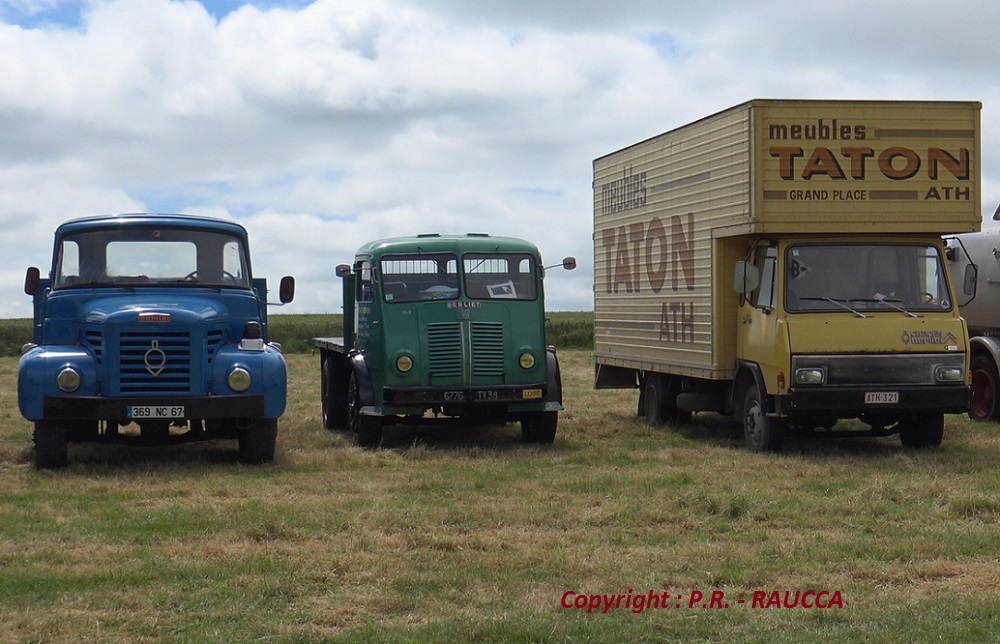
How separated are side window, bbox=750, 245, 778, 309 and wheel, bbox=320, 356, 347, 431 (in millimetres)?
6074

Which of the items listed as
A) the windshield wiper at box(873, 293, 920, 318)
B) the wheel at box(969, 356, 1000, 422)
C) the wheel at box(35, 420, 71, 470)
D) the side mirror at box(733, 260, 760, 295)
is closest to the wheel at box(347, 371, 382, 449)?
the wheel at box(35, 420, 71, 470)

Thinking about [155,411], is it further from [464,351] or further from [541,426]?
[541,426]

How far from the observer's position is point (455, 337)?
1545 cm

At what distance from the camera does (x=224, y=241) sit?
14875mm

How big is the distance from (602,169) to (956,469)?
8.26 meters

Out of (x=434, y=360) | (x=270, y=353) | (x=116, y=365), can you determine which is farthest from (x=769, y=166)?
(x=116, y=365)

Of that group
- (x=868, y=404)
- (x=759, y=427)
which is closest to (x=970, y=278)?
(x=868, y=404)

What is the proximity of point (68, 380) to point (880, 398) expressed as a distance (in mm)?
8187

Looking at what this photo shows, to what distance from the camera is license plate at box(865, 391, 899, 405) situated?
46.0ft

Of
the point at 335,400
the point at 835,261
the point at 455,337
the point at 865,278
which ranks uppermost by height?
the point at 835,261

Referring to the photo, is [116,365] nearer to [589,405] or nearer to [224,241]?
[224,241]

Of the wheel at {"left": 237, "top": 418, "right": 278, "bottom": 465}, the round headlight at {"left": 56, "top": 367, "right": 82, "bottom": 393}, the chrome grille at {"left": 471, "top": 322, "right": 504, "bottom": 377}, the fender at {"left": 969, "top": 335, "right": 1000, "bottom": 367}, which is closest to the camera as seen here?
the round headlight at {"left": 56, "top": 367, "right": 82, "bottom": 393}

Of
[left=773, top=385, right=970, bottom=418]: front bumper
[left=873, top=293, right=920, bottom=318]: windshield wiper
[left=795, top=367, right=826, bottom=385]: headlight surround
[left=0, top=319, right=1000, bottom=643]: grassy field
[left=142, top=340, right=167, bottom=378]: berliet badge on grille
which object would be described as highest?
[left=873, top=293, right=920, bottom=318]: windshield wiper

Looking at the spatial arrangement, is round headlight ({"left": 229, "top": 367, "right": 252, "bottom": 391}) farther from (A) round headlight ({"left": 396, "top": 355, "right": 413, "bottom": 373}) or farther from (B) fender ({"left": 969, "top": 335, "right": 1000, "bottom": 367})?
(B) fender ({"left": 969, "top": 335, "right": 1000, "bottom": 367})
